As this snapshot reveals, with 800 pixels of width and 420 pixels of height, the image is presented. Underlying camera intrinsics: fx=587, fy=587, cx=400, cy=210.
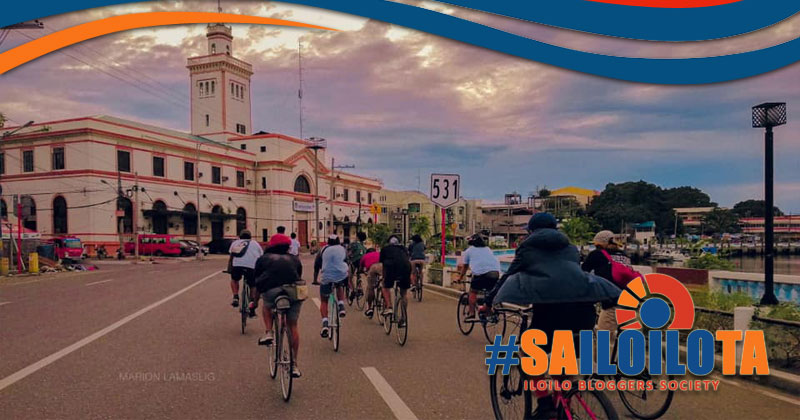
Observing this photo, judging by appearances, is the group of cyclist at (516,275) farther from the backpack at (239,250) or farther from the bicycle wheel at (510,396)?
the bicycle wheel at (510,396)

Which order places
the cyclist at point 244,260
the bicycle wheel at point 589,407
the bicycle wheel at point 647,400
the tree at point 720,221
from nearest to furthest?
the bicycle wheel at point 589,407
the bicycle wheel at point 647,400
the cyclist at point 244,260
the tree at point 720,221

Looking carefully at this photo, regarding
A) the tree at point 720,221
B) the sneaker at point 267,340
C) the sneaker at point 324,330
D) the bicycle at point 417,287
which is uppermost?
the sneaker at point 267,340

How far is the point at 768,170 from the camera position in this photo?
10594mm

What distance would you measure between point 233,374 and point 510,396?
4.10 metres

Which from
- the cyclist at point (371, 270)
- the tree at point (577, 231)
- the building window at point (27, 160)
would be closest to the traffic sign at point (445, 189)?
the cyclist at point (371, 270)

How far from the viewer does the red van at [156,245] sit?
54375 mm

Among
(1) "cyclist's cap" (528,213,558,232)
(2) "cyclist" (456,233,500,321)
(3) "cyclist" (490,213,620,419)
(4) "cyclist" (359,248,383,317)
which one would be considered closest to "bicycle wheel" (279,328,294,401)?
(3) "cyclist" (490,213,620,419)

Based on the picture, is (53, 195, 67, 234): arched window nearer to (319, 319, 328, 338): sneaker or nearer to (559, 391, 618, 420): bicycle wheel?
(319, 319, 328, 338): sneaker

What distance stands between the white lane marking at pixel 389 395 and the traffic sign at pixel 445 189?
1038 centimetres

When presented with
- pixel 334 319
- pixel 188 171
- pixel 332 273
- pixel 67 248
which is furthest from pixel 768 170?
pixel 188 171

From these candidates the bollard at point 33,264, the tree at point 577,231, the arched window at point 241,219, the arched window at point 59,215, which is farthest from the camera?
the arched window at point 241,219

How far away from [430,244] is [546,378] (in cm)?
3947

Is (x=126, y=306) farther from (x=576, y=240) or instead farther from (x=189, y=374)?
(x=576, y=240)

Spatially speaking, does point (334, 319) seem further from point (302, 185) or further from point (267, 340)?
point (302, 185)
